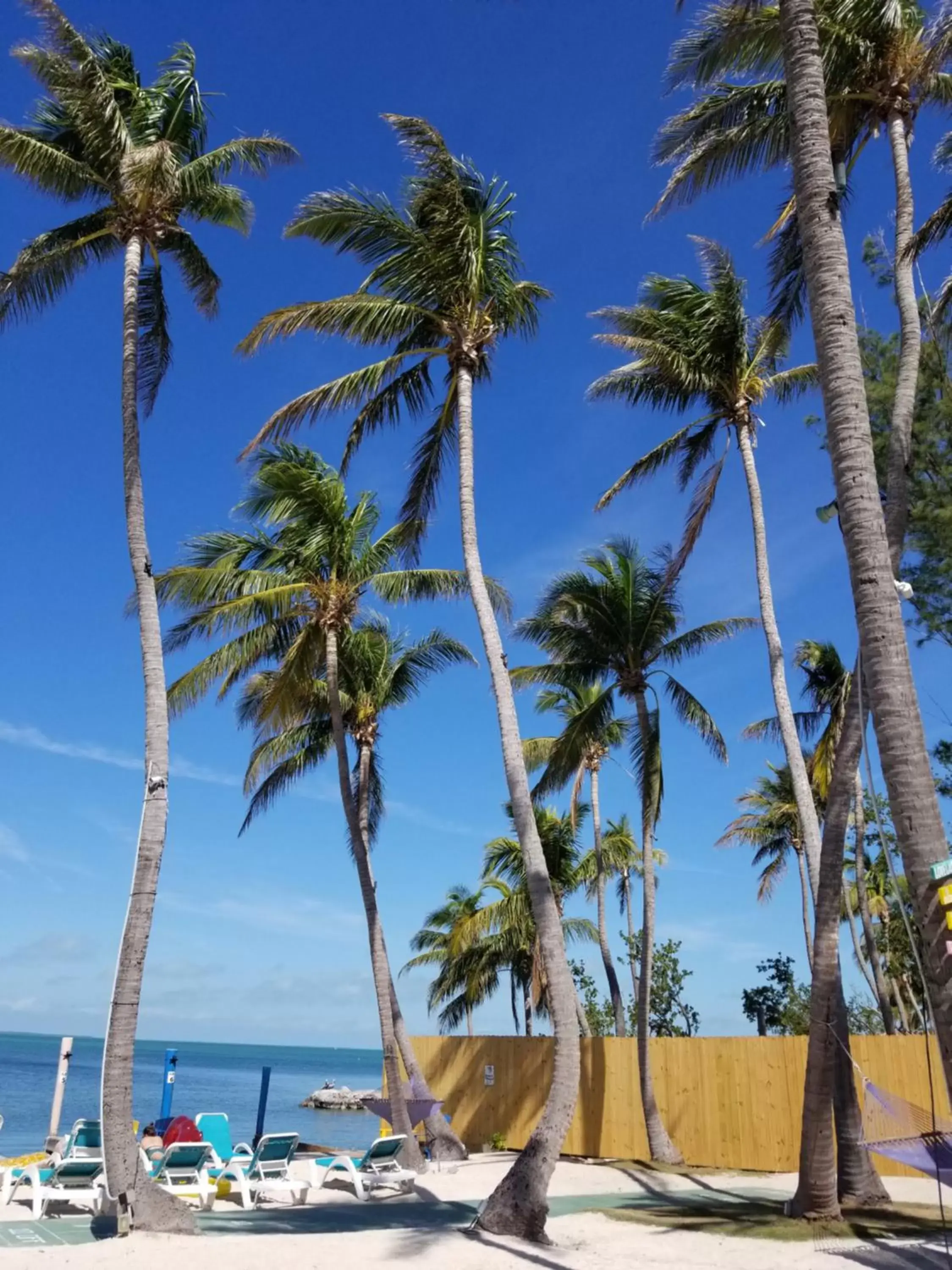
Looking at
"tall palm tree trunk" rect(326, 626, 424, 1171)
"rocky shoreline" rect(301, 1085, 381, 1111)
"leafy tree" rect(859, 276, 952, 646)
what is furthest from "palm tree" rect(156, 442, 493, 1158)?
"rocky shoreline" rect(301, 1085, 381, 1111)

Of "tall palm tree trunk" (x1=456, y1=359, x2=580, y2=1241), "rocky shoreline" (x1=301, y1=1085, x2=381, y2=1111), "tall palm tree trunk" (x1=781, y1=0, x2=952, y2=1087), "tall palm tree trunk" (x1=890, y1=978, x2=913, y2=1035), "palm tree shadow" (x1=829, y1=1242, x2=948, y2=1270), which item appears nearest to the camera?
"tall palm tree trunk" (x1=781, y1=0, x2=952, y2=1087)

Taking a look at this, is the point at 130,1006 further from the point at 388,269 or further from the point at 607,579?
the point at 607,579

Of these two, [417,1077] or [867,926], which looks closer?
[417,1077]

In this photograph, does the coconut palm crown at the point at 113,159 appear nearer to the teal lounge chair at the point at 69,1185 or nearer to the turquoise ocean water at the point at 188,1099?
the teal lounge chair at the point at 69,1185

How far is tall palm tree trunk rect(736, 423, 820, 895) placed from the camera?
13164mm

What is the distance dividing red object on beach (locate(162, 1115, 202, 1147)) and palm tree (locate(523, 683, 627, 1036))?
7.68 metres

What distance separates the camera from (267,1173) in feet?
43.2

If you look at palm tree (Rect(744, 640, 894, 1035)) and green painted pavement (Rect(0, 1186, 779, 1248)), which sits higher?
palm tree (Rect(744, 640, 894, 1035))

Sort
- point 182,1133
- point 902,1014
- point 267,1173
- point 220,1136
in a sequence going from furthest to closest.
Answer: point 902,1014, point 220,1136, point 182,1133, point 267,1173

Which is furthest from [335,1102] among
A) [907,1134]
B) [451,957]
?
[907,1134]

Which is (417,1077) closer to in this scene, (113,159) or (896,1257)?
(896,1257)

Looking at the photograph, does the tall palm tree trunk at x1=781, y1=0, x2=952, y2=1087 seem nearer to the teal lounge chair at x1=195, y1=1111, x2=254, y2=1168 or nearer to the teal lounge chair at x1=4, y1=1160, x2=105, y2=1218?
A: the teal lounge chair at x1=4, y1=1160, x2=105, y2=1218

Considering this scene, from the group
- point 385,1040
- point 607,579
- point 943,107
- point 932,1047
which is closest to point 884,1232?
point 932,1047

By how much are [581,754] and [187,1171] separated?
9.11 metres
